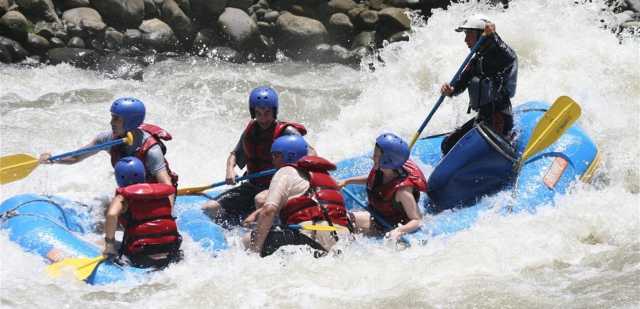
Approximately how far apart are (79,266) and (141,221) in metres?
0.42

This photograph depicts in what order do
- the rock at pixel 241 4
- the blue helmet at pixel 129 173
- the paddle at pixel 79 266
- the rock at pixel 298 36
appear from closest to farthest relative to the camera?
the paddle at pixel 79 266, the blue helmet at pixel 129 173, the rock at pixel 298 36, the rock at pixel 241 4

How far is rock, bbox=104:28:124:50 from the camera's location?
11.5 metres

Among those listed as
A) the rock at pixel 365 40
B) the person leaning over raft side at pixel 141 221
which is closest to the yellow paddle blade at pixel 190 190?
the person leaning over raft side at pixel 141 221

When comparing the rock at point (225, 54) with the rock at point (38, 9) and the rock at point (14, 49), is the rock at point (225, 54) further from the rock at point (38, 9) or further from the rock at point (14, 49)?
the rock at point (14, 49)

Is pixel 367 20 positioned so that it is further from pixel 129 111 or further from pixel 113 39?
pixel 129 111

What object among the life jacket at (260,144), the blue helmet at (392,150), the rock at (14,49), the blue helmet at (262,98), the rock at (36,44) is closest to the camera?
the blue helmet at (392,150)

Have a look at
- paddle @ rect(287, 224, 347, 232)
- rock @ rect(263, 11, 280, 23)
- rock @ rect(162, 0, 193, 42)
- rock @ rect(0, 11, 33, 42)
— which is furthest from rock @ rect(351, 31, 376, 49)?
paddle @ rect(287, 224, 347, 232)

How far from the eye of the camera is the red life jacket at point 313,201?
554 centimetres

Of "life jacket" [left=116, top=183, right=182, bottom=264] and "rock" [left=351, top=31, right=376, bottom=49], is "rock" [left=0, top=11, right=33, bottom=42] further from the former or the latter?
"life jacket" [left=116, top=183, right=182, bottom=264]

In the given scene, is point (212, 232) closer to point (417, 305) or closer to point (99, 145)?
point (99, 145)

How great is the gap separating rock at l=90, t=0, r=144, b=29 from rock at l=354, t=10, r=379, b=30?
9.63 ft

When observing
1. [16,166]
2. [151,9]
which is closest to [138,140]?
[16,166]

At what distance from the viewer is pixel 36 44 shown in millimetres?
10953

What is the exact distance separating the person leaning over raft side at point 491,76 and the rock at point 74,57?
596 cm
